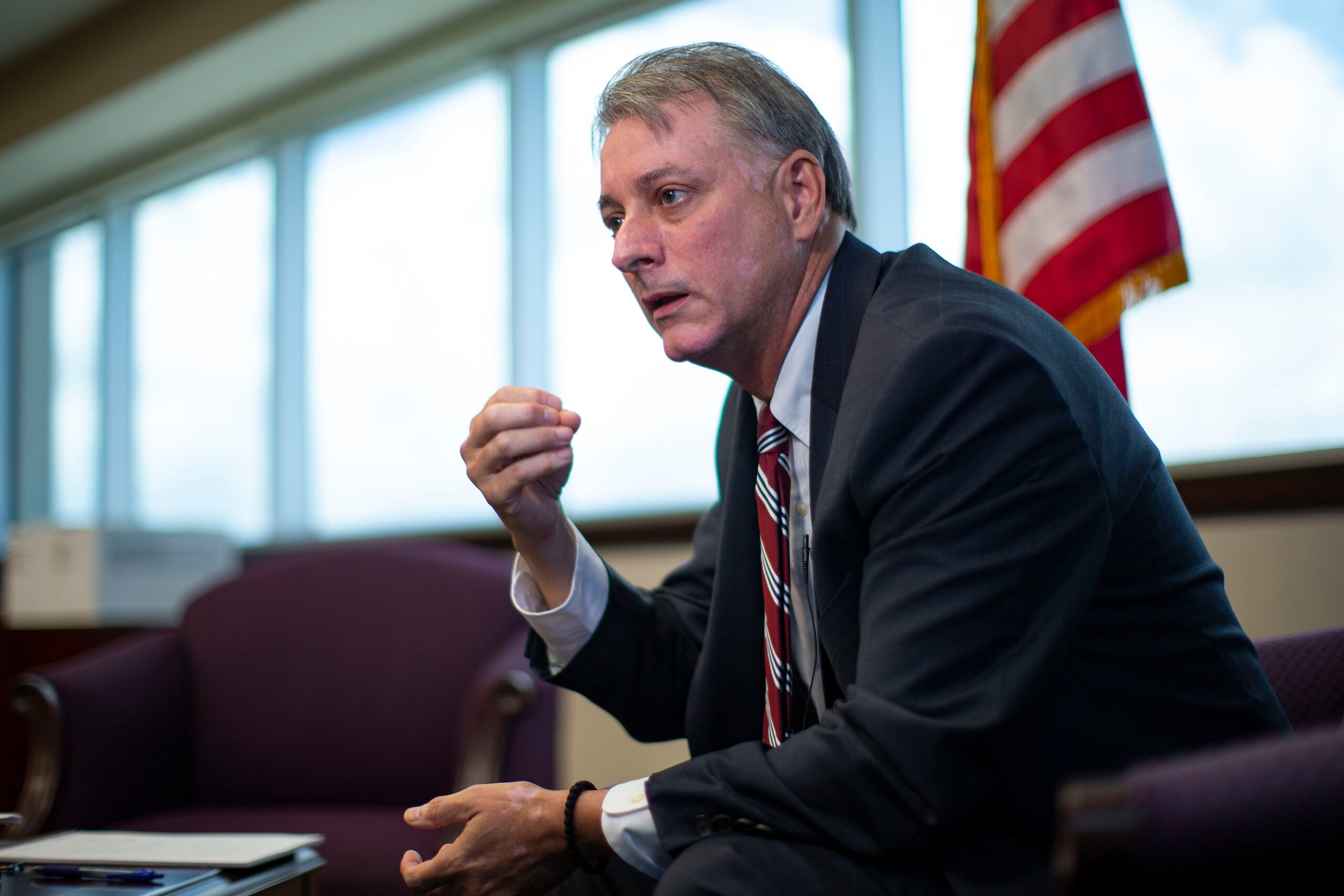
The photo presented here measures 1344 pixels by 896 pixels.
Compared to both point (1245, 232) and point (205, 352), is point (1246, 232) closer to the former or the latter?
point (1245, 232)

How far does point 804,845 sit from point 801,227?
2.54 feet

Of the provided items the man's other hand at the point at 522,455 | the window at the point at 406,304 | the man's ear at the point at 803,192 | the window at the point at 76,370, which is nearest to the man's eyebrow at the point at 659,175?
the man's ear at the point at 803,192

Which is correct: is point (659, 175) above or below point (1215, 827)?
above

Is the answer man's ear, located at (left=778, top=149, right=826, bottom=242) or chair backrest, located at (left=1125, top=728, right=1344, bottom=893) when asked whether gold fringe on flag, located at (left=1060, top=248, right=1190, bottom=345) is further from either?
chair backrest, located at (left=1125, top=728, right=1344, bottom=893)

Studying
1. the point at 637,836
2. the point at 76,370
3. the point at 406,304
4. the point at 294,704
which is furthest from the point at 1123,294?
the point at 76,370

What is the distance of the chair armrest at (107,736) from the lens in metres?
2.10

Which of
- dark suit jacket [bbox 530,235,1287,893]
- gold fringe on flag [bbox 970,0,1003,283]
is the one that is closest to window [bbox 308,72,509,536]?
gold fringe on flag [bbox 970,0,1003,283]

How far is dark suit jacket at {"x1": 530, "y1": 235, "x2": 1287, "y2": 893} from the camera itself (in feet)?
2.96

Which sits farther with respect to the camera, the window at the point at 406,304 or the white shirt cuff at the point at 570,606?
the window at the point at 406,304

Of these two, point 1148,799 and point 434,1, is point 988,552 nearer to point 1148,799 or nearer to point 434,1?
point 1148,799

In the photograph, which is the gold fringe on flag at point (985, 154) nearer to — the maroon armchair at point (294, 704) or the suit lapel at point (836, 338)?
the suit lapel at point (836, 338)

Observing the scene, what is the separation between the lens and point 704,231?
1.32 meters

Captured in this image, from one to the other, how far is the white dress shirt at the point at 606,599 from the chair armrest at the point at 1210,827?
0.57 meters

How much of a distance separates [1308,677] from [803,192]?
866mm
